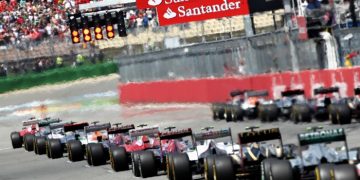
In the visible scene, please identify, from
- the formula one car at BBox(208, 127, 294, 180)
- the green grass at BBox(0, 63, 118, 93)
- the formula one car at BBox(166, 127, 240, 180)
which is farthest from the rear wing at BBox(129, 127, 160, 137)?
the green grass at BBox(0, 63, 118, 93)

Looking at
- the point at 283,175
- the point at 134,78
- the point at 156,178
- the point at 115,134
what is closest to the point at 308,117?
the point at 115,134

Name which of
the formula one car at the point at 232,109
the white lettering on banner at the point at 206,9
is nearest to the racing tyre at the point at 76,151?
the formula one car at the point at 232,109

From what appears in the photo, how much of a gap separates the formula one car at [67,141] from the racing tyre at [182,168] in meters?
9.34

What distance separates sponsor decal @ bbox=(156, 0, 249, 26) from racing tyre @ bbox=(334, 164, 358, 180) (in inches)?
1034

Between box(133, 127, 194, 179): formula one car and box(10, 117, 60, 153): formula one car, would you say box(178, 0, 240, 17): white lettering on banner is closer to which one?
box(10, 117, 60, 153): formula one car

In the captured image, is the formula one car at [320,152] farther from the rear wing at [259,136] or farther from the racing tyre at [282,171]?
the rear wing at [259,136]

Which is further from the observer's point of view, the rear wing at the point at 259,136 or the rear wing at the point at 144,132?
the rear wing at the point at 144,132

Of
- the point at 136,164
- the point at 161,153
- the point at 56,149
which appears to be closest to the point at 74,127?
the point at 56,149

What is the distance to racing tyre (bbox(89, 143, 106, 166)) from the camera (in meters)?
25.9

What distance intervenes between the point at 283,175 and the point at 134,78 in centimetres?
4146

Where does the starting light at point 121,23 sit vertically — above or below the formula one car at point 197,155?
above

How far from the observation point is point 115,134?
25906 mm

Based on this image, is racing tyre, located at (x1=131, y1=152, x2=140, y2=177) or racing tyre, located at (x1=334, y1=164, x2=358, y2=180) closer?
racing tyre, located at (x1=334, y1=164, x2=358, y2=180)

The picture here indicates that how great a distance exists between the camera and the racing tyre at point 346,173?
1438cm
